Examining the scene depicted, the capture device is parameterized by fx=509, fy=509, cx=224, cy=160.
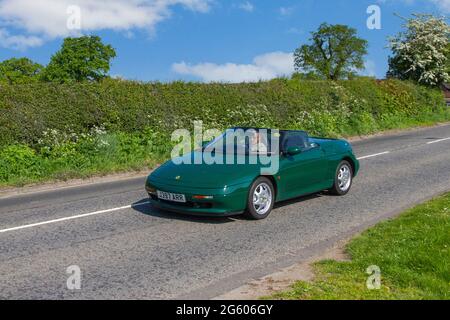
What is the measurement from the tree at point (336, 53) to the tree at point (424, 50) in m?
51.2

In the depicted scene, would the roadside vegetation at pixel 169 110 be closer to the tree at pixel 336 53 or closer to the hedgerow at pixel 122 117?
the hedgerow at pixel 122 117

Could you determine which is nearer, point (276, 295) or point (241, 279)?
point (276, 295)

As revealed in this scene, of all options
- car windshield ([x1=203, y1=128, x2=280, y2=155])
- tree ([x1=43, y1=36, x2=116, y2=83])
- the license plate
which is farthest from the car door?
tree ([x1=43, y1=36, x2=116, y2=83])

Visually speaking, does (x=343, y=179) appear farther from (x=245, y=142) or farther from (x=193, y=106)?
(x=193, y=106)

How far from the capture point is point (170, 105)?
16797 millimetres

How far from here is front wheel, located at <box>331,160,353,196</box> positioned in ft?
31.8

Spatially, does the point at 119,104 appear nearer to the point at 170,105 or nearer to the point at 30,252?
the point at 170,105

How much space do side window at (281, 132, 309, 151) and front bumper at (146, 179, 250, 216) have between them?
4.71 ft

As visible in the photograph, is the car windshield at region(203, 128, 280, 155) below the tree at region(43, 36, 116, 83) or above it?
below

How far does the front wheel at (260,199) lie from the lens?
771 cm

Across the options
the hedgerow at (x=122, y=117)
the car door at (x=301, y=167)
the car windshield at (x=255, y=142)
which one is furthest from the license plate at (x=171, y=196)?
the hedgerow at (x=122, y=117)

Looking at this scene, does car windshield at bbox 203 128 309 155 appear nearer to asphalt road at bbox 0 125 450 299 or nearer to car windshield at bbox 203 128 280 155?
car windshield at bbox 203 128 280 155
